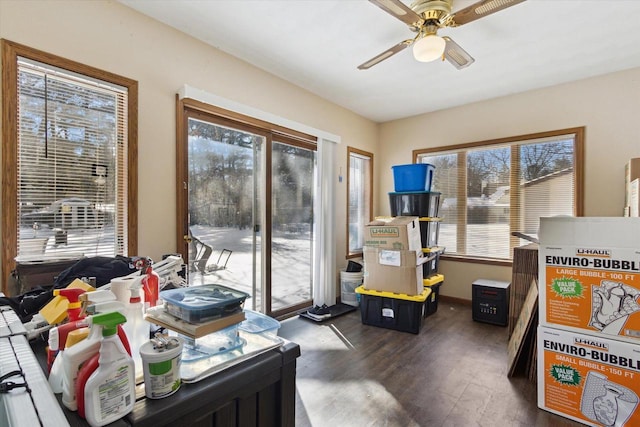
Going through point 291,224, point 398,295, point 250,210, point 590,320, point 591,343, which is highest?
point 250,210

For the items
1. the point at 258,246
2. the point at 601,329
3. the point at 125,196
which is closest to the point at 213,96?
the point at 125,196

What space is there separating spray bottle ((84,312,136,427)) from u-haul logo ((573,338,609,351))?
2333 millimetres

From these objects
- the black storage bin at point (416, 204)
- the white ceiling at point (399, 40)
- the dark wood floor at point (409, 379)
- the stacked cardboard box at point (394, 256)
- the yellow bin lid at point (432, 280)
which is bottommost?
the dark wood floor at point (409, 379)

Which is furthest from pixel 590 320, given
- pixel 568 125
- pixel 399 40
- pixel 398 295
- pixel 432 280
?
pixel 568 125

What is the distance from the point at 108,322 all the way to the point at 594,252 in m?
2.36

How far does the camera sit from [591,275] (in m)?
1.81

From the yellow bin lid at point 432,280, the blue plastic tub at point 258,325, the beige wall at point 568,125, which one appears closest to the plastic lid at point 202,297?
the blue plastic tub at point 258,325

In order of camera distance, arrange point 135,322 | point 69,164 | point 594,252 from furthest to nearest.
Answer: point 69,164 → point 594,252 → point 135,322

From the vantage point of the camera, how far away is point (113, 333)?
651mm

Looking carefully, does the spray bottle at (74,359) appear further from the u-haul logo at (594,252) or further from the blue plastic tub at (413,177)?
the blue plastic tub at (413,177)

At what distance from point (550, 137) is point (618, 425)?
2.94m

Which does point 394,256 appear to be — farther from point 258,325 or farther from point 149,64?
point 149,64

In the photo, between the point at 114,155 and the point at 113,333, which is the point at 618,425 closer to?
the point at 113,333

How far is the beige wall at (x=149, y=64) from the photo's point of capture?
187cm
